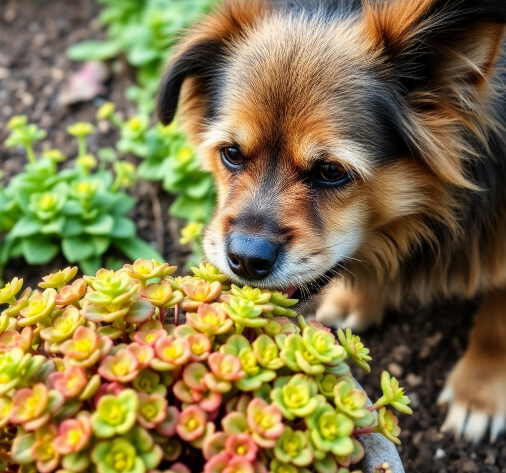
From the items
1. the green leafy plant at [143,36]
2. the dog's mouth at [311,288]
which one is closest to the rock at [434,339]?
the dog's mouth at [311,288]

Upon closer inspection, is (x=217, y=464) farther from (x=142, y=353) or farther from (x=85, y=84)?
(x=85, y=84)

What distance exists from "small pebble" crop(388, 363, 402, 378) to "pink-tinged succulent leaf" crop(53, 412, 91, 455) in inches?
71.0

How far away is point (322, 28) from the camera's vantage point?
2.06 meters

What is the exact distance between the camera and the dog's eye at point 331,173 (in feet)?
6.63

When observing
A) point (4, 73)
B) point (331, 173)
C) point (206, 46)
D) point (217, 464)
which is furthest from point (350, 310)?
point (4, 73)

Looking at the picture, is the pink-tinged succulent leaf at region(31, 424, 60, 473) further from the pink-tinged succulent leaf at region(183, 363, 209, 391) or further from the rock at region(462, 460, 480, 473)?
the rock at region(462, 460, 480, 473)

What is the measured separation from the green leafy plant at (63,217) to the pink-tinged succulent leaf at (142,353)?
5.25 ft

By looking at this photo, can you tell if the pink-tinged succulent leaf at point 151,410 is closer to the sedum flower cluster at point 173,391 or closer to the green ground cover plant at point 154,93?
the sedum flower cluster at point 173,391

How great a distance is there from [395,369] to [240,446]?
1.63 m

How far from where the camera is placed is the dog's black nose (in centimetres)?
189

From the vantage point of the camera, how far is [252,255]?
1.89 m

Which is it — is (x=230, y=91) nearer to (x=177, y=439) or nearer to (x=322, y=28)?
(x=322, y=28)

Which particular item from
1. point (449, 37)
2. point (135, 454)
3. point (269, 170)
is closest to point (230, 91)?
point (269, 170)

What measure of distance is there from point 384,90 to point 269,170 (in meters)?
0.47
